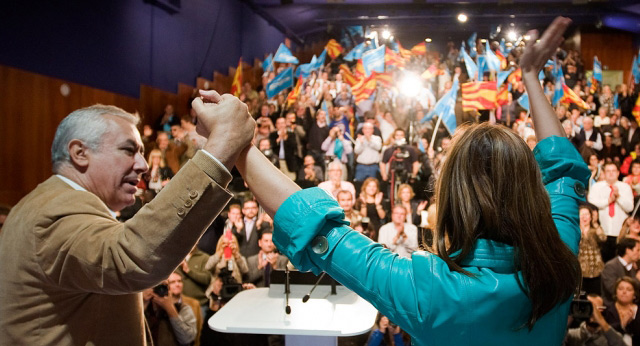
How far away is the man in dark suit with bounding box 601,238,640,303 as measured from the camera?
18.3 feet

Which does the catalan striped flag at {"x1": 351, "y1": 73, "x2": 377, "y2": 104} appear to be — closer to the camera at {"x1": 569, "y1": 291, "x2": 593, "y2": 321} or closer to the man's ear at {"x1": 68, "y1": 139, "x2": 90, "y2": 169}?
the camera at {"x1": 569, "y1": 291, "x2": 593, "y2": 321}

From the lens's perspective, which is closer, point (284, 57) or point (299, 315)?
point (299, 315)

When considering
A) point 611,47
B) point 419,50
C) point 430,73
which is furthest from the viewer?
point 611,47

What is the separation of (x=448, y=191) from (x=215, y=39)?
37.6 feet

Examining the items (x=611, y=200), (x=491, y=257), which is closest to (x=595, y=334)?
(x=611, y=200)

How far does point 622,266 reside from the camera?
5617 mm

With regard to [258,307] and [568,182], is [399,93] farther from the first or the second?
[568,182]

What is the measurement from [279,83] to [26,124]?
13.4 feet

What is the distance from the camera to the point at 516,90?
10133mm

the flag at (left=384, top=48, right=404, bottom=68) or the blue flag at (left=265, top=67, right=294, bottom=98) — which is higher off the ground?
the flag at (left=384, top=48, right=404, bottom=68)

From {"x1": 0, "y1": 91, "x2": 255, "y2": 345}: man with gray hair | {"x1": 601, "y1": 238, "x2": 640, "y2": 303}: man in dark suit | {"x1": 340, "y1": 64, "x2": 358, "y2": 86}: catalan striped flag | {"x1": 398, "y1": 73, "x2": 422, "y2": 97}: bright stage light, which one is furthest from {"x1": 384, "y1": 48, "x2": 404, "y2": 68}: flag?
{"x1": 0, "y1": 91, "x2": 255, "y2": 345}: man with gray hair

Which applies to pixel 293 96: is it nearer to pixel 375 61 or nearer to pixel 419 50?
pixel 375 61

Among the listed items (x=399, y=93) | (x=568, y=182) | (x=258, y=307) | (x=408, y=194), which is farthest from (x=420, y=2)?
(x=568, y=182)

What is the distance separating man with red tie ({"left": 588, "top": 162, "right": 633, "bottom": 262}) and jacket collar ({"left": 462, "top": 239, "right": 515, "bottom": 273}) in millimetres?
6702
